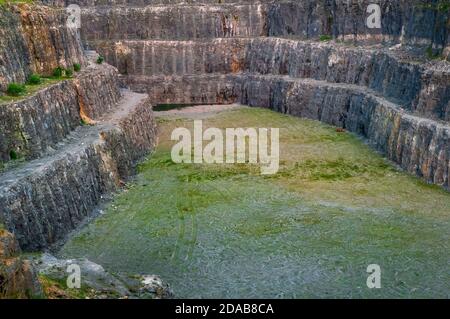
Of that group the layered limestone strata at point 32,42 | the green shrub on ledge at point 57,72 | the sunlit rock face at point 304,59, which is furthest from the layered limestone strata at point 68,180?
Answer: the sunlit rock face at point 304,59

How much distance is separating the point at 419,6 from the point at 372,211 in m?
18.8

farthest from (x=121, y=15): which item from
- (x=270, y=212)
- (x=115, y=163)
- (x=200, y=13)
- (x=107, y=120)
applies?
(x=270, y=212)

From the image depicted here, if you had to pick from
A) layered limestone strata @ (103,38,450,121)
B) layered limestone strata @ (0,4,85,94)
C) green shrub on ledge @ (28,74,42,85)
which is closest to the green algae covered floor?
layered limestone strata @ (103,38,450,121)

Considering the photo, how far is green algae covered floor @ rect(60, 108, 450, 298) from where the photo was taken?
75.9ft

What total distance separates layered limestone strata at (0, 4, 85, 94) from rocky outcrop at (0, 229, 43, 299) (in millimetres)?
15149

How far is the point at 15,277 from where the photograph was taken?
15.3 m

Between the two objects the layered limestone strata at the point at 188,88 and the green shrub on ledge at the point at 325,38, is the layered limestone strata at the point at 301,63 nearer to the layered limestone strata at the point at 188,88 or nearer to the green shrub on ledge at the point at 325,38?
the layered limestone strata at the point at 188,88

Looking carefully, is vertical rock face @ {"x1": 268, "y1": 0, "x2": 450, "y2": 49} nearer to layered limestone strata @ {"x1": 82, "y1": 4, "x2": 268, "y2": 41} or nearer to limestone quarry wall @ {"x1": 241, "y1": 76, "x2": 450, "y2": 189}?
layered limestone strata @ {"x1": 82, "y1": 4, "x2": 268, "y2": 41}

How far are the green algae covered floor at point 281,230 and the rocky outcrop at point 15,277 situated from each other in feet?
23.1

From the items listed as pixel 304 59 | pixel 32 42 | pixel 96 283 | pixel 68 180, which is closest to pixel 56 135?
pixel 68 180

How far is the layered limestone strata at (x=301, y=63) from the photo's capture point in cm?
3619

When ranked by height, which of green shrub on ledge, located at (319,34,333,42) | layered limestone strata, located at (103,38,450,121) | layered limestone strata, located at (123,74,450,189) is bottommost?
layered limestone strata, located at (123,74,450,189)

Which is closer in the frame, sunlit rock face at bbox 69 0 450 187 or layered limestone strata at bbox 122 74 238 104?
sunlit rock face at bbox 69 0 450 187

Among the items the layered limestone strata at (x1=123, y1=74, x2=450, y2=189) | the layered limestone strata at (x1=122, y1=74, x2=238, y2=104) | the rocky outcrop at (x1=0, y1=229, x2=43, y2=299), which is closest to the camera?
the rocky outcrop at (x1=0, y1=229, x2=43, y2=299)
